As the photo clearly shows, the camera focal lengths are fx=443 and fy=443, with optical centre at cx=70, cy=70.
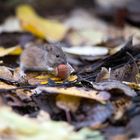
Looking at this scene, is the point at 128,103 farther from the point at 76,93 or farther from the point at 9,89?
the point at 9,89

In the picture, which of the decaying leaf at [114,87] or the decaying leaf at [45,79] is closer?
the decaying leaf at [114,87]

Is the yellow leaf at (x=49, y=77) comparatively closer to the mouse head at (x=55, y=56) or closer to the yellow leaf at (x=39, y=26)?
the mouse head at (x=55, y=56)

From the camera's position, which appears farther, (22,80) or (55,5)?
(55,5)

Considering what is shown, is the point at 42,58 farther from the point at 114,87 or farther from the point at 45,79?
the point at 114,87

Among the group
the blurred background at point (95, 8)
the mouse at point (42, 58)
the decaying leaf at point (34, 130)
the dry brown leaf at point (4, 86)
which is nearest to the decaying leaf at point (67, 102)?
the decaying leaf at point (34, 130)

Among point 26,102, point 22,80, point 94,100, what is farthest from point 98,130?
point 22,80

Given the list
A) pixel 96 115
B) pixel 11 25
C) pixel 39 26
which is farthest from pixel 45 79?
pixel 11 25
